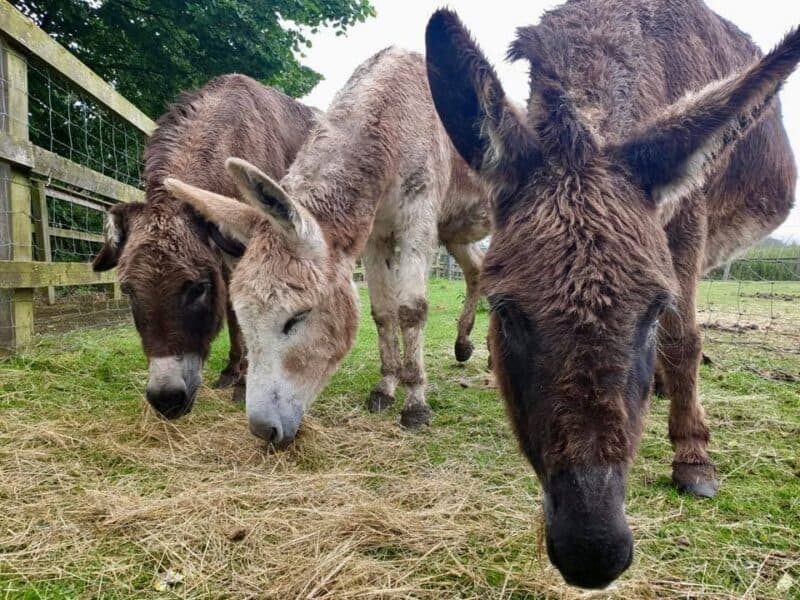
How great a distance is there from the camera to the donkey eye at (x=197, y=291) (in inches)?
140

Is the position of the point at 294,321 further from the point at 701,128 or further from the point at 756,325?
Answer: the point at 756,325

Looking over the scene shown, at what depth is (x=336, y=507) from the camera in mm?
2455

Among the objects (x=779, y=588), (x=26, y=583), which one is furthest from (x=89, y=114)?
(x=779, y=588)

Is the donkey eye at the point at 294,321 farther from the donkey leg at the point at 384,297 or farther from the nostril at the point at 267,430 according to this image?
the donkey leg at the point at 384,297

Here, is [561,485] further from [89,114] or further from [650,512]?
[89,114]

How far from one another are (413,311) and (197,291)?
5.42 ft

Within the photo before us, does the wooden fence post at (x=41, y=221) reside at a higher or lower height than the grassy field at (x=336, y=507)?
higher

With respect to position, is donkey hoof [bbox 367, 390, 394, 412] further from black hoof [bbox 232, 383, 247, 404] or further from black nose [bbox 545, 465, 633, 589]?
black nose [bbox 545, 465, 633, 589]

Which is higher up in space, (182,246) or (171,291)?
(182,246)

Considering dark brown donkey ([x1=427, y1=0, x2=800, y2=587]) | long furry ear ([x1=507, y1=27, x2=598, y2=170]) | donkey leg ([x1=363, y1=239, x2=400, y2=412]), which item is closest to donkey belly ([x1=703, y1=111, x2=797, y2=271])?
dark brown donkey ([x1=427, y1=0, x2=800, y2=587])

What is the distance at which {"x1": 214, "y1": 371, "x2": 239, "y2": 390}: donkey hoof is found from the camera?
4891 mm

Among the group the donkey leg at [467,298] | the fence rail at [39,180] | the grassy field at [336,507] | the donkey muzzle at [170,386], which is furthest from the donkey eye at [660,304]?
the fence rail at [39,180]

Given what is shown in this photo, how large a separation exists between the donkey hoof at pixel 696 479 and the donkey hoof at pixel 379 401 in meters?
2.30

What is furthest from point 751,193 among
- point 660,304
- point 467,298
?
point 467,298
